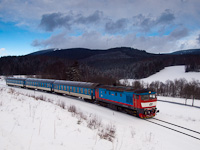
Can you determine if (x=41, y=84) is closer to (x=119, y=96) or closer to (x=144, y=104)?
(x=119, y=96)

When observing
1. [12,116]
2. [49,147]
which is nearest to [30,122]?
[12,116]

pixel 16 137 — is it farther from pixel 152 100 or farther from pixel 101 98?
pixel 101 98

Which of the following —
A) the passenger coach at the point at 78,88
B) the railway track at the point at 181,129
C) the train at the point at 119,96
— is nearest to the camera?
the railway track at the point at 181,129

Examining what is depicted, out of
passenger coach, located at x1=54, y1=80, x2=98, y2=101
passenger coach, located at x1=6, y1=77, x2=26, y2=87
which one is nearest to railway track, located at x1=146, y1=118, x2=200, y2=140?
passenger coach, located at x1=54, y1=80, x2=98, y2=101

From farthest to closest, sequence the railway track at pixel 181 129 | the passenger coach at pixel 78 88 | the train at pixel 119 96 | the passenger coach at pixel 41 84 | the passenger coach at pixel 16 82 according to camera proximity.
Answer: the passenger coach at pixel 16 82 < the passenger coach at pixel 41 84 < the passenger coach at pixel 78 88 < the train at pixel 119 96 < the railway track at pixel 181 129

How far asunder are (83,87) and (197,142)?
64.3 ft

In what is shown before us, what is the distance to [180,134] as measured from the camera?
13.2m

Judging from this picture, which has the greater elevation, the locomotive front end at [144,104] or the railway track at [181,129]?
the locomotive front end at [144,104]

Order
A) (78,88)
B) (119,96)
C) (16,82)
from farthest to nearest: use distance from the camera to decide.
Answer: (16,82)
(78,88)
(119,96)

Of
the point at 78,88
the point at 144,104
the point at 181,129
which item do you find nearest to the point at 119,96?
the point at 144,104

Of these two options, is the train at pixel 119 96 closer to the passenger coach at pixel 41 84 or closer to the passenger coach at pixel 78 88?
the passenger coach at pixel 78 88

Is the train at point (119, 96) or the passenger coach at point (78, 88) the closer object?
the train at point (119, 96)

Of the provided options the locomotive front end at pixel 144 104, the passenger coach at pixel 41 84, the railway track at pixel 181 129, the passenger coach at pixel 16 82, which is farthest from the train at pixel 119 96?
the passenger coach at pixel 16 82

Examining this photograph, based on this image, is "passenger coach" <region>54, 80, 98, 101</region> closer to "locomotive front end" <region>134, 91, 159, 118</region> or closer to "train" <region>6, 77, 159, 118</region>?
"train" <region>6, 77, 159, 118</region>
